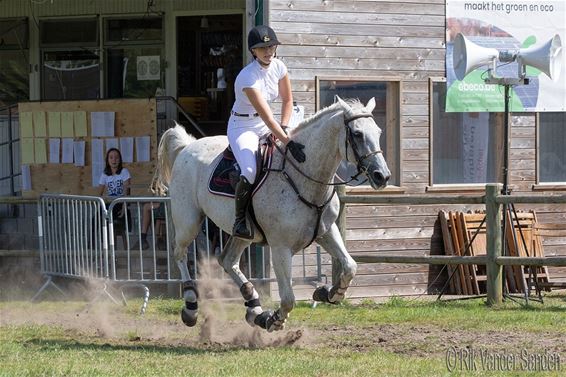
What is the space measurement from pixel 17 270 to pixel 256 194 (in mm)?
7084

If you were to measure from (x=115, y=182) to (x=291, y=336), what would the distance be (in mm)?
6111

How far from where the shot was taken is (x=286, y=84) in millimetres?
10469

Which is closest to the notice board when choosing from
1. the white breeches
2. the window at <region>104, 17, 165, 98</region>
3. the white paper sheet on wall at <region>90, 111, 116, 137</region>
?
the white paper sheet on wall at <region>90, 111, 116, 137</region>

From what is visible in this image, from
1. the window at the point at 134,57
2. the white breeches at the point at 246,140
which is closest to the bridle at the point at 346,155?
the white breeches at the point at 246,140

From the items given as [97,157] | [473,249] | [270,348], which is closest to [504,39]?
[473,249]

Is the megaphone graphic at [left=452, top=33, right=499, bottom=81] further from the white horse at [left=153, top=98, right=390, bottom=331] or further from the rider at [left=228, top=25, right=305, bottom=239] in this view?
the white horse at [left=153, top=98, right=390, bottom=331]

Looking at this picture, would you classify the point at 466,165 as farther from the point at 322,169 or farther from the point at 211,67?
the point at 322,169

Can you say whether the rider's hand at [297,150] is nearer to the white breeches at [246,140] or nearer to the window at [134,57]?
the white breeches at [246,140]

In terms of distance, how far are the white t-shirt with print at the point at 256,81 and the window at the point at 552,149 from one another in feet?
22.5

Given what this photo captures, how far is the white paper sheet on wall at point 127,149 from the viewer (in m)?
16.3

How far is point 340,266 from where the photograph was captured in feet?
32.7

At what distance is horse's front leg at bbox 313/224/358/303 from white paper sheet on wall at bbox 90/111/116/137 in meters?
7.06

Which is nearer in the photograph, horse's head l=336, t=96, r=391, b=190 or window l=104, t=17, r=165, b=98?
horse's head l=336, t=96, r=391, b=190

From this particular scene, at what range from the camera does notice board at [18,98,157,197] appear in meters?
16.3
